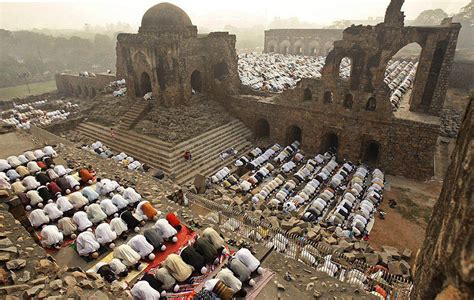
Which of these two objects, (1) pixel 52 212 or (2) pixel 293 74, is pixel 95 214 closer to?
(1) pixel 52 212

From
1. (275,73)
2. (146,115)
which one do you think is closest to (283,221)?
(146,115)

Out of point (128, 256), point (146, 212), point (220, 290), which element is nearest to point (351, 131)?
point (146, 212)

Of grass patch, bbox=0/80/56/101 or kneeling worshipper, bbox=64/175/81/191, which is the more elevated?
kneeling worshipper, bbox=64/175/81/191

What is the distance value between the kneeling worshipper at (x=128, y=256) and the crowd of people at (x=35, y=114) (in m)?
19.9

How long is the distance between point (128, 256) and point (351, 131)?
1455 centimetres

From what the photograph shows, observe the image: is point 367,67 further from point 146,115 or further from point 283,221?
point 146,115

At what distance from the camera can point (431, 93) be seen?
1727 centimetres

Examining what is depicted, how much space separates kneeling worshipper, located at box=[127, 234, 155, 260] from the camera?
29.3ft

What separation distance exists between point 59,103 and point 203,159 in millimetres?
23088

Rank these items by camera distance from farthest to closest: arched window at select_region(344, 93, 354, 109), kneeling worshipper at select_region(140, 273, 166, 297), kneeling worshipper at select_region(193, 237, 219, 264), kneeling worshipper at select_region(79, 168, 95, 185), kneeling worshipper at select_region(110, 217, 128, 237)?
arched window at select_region(344, 93, 354, 109) < kneeling worshipper at select_region(79, 168, 95, 185) < kneeling worshipper at select_region(110, 217, 128, 237) < kneeling worshipper at select_region(193, 237, 219, 264) < kneeling worshipper at select_region(140, 273, 166, 297)

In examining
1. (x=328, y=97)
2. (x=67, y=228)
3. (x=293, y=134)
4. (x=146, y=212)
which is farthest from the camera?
(x=293, y=134)

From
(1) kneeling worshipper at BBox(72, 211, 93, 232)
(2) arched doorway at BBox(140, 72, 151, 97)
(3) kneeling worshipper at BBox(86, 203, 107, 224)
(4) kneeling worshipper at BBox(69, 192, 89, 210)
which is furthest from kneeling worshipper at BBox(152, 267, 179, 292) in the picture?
(2) arched doorway at BBox(140, 72, 151, 97)

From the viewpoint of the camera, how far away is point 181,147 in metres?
18.0

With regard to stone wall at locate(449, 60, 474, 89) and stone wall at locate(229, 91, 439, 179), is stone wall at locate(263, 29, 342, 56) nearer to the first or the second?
stone wall at locate(449, 60, 474, 89)
